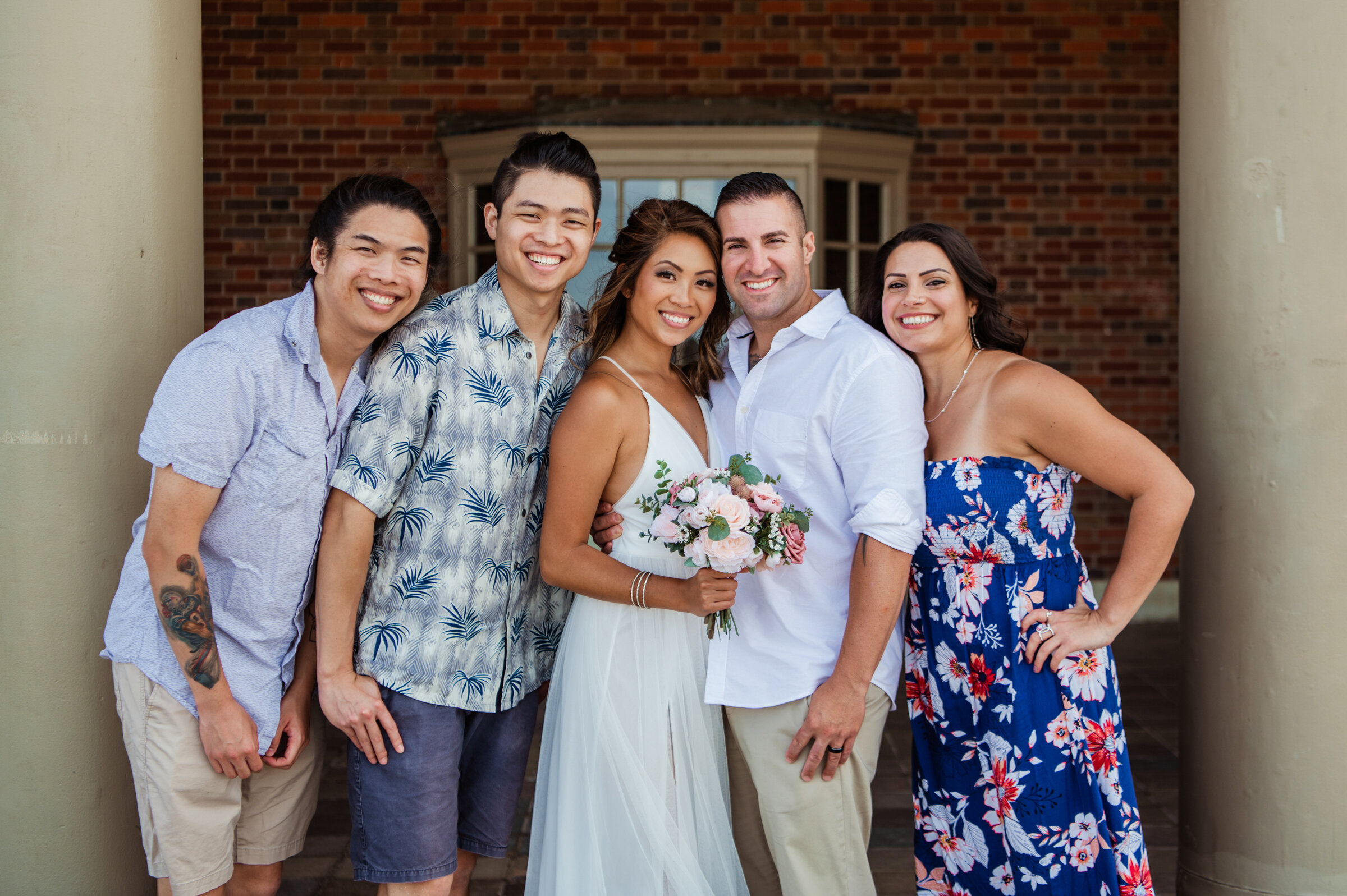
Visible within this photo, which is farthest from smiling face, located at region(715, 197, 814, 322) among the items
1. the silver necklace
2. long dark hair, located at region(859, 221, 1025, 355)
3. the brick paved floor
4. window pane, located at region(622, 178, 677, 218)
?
window pane, located at region(622, 178, 677, 218)

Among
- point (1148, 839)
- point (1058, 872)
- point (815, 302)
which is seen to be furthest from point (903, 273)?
point (1148, 839)

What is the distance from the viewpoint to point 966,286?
265 centimetres

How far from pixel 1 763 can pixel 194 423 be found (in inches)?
39.4

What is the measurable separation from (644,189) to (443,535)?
14.2 ft

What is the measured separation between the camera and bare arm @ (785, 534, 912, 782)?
233 cm

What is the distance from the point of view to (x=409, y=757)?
2400 mm

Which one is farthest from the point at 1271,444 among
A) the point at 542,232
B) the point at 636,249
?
the point at 542,232

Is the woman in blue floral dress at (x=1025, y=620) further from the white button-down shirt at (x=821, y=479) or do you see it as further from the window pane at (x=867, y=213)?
the window pane at (x=867, y=213)

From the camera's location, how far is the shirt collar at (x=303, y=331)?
2.25 metres

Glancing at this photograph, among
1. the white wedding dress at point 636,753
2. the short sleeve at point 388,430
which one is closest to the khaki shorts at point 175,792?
the short sleeve at point 388,430

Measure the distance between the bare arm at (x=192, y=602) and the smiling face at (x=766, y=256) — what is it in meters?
1.37

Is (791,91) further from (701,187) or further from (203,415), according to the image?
(203,415)

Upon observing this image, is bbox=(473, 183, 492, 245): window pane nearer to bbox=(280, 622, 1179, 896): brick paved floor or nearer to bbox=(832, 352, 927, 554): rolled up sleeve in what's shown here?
bbox=(280, 622, 1179, 896): brick paved floor

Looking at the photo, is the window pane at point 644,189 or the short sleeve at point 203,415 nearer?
the short sleeve at point 203,415
